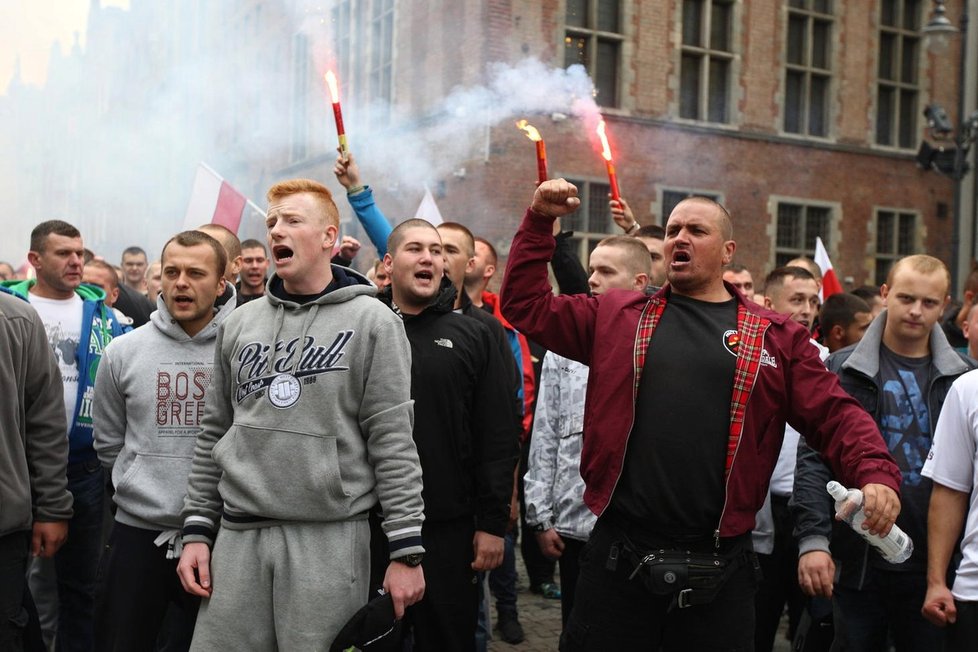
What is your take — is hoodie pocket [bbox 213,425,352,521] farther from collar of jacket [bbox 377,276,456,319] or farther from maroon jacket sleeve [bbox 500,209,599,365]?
collar of jacket [bbox 377,276,456,319]

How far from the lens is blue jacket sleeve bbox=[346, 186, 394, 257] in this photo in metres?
4.65

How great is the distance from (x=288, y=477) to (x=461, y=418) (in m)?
1.06

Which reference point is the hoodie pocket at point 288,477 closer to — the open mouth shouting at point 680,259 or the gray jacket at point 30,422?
the gray jacket at point 30,422

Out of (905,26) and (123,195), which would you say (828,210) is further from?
(123,195)

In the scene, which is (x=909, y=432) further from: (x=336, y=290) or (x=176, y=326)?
(x=176, y=326)

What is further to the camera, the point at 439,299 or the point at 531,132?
the point at 531,132

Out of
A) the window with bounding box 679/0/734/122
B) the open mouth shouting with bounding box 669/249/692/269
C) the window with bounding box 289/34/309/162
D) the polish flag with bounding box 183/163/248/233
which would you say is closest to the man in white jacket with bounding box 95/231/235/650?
the open mouth shouting with bounding box 669/249/692/269

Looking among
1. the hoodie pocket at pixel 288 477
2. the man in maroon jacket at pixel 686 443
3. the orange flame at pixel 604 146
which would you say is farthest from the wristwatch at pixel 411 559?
the orange flame at pixel 604 146

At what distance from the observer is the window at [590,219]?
16.2 m

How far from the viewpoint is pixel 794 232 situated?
18734 millimetres

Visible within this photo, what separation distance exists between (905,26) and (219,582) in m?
20.0

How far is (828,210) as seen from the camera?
19000 mm

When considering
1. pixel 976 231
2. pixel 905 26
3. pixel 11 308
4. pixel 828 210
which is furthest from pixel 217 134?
pixel 11 308

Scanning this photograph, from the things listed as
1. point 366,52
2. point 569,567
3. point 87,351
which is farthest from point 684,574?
point 366,52
